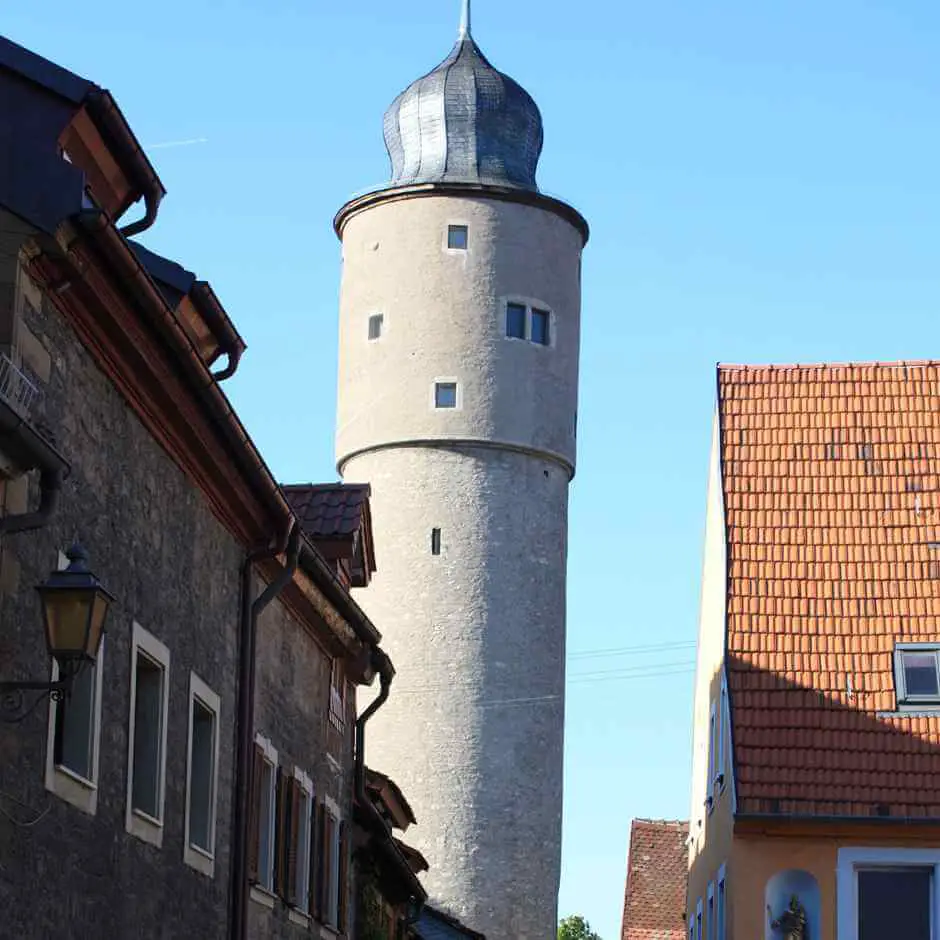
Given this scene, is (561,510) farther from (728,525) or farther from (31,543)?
(31,543)

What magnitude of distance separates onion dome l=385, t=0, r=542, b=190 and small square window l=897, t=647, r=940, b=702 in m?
19.7

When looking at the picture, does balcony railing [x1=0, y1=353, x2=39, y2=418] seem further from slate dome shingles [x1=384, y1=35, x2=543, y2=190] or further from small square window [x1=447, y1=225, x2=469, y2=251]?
slate dome shingles [x1=384, y1=35, x2=543, y2=190]

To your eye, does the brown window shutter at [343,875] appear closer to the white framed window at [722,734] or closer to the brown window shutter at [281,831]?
the brown window shutter at [281,831]

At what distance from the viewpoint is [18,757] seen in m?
9.15

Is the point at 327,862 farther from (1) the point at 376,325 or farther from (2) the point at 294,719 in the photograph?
(1) the point at 376,325

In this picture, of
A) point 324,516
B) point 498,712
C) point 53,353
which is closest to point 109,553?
point 53,353

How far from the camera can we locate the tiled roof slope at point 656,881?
3419cm

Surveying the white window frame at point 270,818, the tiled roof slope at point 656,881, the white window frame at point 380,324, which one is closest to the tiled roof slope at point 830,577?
the white window frame at point 270,818

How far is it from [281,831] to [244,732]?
6.15 feet

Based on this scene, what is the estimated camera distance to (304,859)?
17328 mm

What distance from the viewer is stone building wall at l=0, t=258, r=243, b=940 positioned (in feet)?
30.5

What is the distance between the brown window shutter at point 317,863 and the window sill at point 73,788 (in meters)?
7.23

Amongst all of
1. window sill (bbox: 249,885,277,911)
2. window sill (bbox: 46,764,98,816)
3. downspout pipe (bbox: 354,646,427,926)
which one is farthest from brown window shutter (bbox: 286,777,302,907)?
window sill (bbox: 46,764,98,816)

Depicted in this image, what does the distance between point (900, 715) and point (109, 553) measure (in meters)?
11.7
